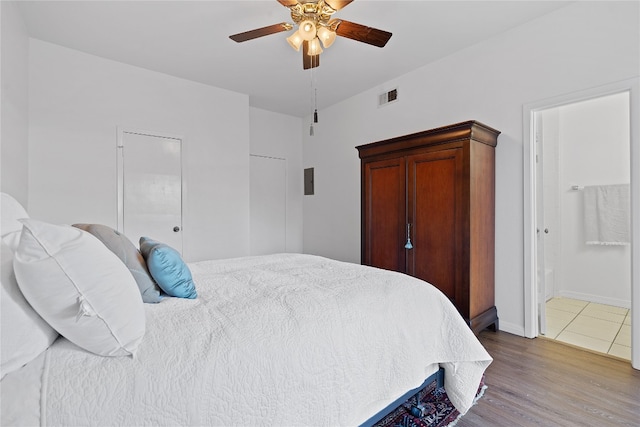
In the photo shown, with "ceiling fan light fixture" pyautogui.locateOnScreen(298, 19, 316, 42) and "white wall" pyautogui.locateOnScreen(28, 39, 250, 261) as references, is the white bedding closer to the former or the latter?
"ceiling fan light fixture" pyautogui.locateOnScreen(298, 19, 316, 42)

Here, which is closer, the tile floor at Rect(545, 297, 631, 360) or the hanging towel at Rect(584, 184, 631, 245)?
the tile floor at Rect(545, 297, 631, 360)

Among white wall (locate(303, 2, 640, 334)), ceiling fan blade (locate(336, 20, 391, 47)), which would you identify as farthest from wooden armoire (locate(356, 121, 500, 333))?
ceiling fan blade (locate(336, 20, 391, 47))

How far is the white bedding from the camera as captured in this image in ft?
2.60

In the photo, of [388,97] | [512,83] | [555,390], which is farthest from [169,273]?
[388,97]

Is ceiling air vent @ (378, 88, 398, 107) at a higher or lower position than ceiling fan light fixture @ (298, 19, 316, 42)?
higher

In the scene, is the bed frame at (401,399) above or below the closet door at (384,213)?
below

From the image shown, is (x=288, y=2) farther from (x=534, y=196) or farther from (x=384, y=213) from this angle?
(x=534, y=196)

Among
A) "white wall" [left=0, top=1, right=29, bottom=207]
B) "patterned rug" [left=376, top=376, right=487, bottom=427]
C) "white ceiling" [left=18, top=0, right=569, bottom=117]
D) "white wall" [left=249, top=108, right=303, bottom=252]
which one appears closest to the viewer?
"patterned rug" [left=376, top=376, right=487, bottom=427]

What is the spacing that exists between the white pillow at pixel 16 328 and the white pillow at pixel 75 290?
0.03 metres

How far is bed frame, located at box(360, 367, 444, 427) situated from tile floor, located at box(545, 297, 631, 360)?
5.78ft

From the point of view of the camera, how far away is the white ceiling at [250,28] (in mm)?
2449

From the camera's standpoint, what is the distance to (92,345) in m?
0.86

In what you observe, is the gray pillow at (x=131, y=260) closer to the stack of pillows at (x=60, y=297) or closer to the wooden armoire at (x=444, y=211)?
the stack of pillows at (x=60, y=297)

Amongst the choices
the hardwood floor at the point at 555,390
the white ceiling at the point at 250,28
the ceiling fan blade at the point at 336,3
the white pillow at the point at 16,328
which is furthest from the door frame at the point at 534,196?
the white pillow at the point at 16,328
